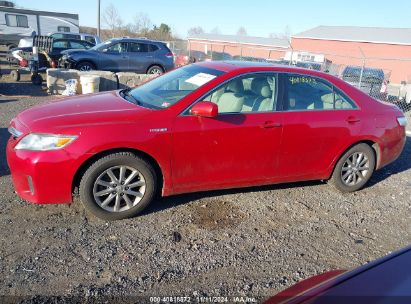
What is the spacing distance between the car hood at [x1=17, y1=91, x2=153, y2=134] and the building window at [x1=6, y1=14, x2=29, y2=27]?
27.7 metres

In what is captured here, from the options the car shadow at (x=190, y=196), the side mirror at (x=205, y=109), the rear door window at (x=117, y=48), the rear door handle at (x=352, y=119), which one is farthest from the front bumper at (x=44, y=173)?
the rear door window at (x=117, y=48)

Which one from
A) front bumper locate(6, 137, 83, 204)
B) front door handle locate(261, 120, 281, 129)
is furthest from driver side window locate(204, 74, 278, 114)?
front bumper locate(6, 137, 83, 204)

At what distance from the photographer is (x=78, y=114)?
350 centimetres

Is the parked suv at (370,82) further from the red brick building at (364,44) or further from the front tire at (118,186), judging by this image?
the red brick building at (364,44)

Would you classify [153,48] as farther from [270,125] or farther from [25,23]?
[25,23]

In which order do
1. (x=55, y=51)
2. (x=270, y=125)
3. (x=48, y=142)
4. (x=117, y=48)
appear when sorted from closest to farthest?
(x=48, y=142)
(x=270, y=125)
(x=117, y=48)
(x=55, y=51)

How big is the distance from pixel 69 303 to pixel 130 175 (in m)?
1.38

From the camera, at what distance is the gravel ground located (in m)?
2.79

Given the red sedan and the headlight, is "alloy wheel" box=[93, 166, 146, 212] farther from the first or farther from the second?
the headlight

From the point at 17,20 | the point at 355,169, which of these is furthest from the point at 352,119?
the point at 17,20

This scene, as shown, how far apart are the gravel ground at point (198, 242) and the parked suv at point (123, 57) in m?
9.12

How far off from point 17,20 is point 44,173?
28.9 m

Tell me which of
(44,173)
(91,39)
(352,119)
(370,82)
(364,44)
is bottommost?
(44,173)

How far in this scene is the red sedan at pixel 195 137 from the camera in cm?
335
